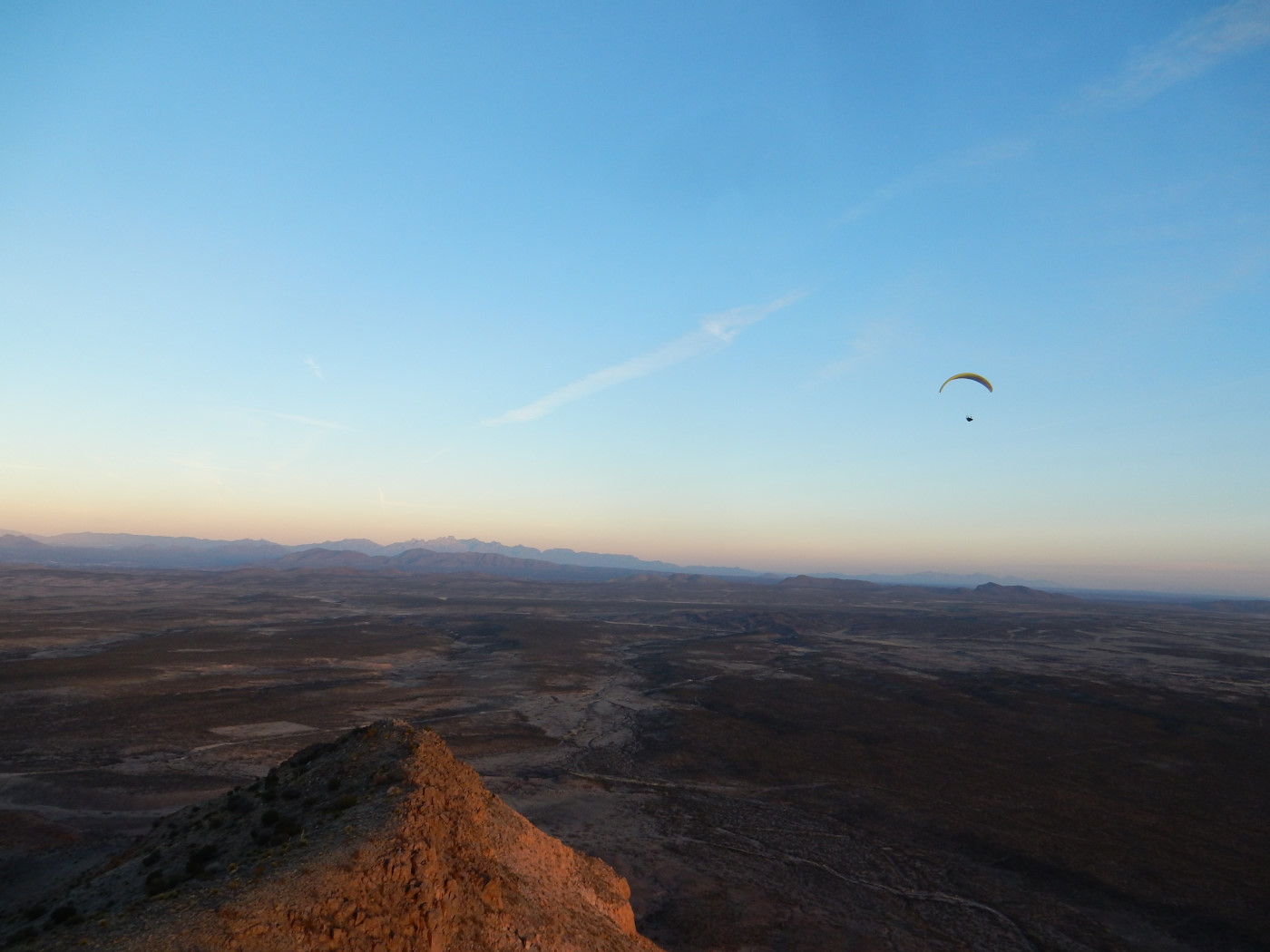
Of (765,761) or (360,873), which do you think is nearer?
(360,873)

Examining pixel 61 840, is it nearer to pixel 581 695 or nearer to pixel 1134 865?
pixel 581 695

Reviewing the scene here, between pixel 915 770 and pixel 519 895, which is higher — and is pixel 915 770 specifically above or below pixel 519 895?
below

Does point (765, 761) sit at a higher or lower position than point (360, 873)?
lower

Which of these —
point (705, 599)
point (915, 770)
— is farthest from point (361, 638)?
point (705, 599)

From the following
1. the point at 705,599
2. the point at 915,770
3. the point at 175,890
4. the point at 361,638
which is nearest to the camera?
the point at 175,890

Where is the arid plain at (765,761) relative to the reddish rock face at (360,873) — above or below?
below
